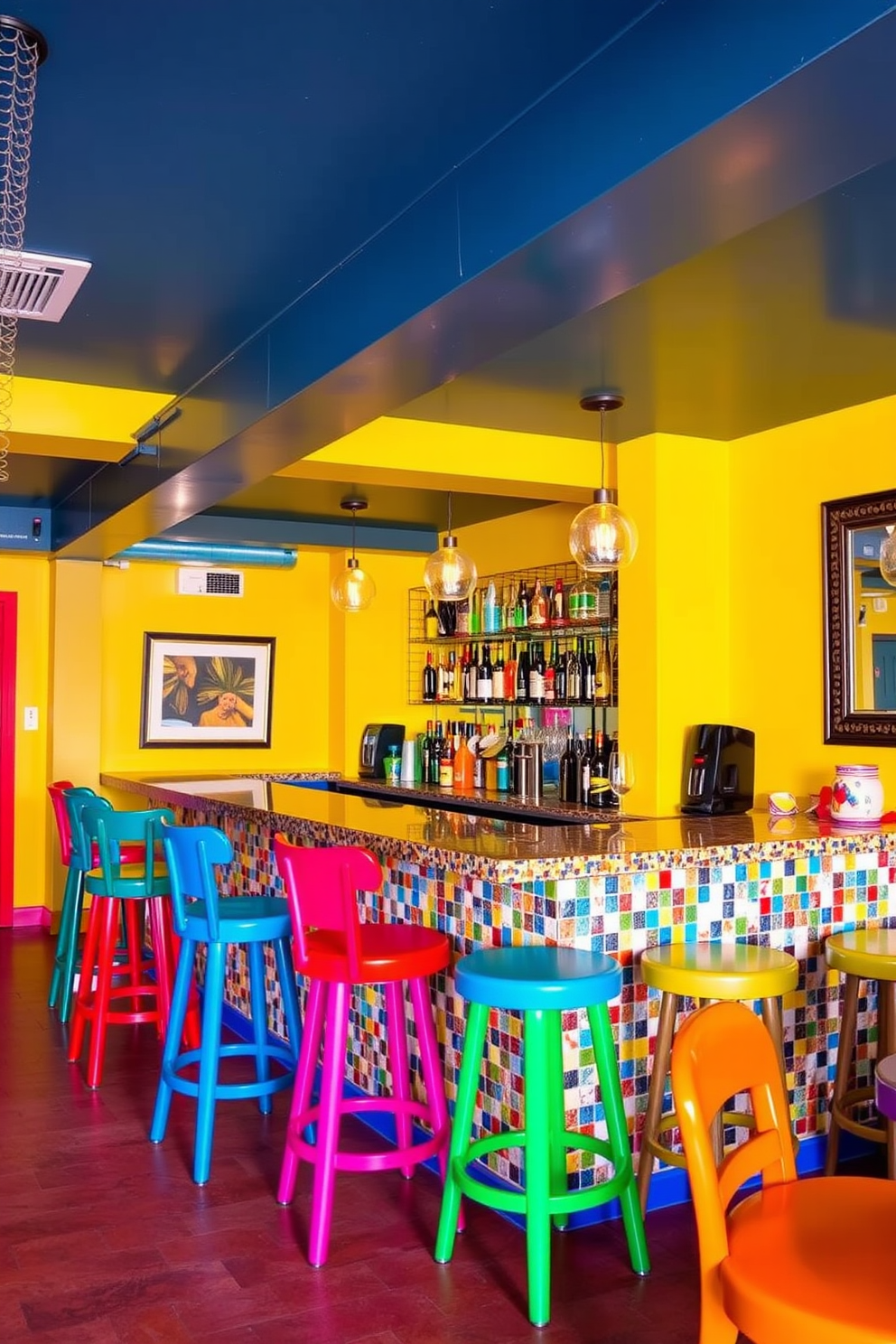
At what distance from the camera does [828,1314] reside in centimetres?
150

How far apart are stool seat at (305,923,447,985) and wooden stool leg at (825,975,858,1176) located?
3.58ft

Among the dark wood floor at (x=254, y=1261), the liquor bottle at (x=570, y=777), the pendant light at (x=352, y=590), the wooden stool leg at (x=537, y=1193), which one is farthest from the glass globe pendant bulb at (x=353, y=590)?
the wooden stool leg at (x=537, y=1193)

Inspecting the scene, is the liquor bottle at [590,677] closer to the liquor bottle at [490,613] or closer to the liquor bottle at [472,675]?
the liquor bottle at [490,613]

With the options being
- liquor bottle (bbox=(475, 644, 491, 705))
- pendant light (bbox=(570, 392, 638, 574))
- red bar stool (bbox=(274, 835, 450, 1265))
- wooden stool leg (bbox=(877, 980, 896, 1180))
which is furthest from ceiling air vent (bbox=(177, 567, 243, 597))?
wooden stool leg (bbox=(877, 980, 896, 1180))

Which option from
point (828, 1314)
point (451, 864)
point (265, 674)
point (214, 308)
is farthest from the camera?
point (265, 674)

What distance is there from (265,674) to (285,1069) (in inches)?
153

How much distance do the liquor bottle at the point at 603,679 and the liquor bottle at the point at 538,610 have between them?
1.45 feet

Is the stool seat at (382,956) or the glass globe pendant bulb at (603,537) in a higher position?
the glass globe pendant bulb at (603,537)

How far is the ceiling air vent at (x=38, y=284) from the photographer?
3.08 meters

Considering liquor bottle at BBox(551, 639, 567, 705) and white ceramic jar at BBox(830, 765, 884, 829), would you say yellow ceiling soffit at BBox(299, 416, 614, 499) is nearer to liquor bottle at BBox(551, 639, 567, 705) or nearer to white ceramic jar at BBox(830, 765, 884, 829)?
liquor bottle at BBox(551, 639, 567, 705)

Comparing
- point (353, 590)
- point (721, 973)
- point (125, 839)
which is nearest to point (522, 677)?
point (353, 590)

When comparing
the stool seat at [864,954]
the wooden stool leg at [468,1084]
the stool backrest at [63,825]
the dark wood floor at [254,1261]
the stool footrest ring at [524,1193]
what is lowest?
the dark wood floor at [254,1261]

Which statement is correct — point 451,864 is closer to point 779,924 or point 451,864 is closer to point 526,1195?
point 526,1195

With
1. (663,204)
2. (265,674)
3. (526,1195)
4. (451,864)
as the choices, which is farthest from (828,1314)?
(265,674)
